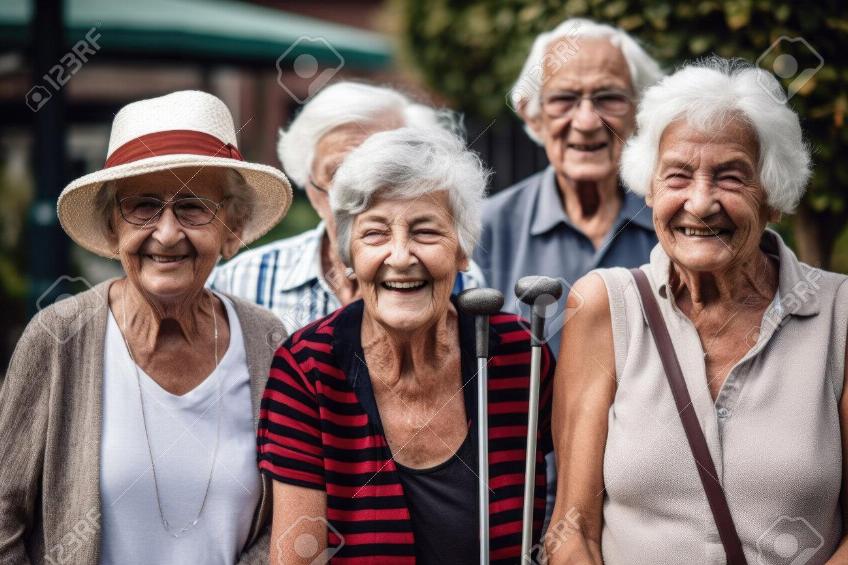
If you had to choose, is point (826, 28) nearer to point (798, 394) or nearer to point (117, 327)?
point (798, 394)

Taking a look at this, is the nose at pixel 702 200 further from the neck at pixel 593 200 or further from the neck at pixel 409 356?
the neck at pixel 593 200

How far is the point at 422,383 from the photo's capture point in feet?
8.68

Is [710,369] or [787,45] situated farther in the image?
[787,45]

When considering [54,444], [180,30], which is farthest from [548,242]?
[180,30]

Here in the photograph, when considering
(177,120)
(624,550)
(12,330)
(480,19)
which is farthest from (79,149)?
(624,550)

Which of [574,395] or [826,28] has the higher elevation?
[826,28]

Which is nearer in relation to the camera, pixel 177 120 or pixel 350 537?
pixel 350 537

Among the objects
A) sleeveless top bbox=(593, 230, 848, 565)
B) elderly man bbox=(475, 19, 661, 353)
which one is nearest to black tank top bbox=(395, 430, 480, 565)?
sleeveless top bbox=(593, 230, 848, 565)

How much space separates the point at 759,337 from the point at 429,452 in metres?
0.90

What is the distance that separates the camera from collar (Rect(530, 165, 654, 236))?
3449mm

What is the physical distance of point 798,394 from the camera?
2.40m

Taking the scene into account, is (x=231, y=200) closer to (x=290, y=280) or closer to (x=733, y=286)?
(x=290, y=280)

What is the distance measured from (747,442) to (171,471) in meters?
1.44

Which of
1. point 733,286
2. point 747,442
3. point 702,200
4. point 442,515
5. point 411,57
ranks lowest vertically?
point 442,515
